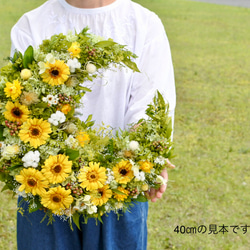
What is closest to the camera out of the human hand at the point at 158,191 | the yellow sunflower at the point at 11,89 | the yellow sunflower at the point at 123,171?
the yellow sunflower at the point at 11,89

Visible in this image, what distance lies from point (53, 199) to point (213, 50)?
909 cm

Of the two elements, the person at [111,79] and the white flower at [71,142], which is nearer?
the white flower at [71,142]

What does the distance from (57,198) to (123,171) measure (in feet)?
0.97

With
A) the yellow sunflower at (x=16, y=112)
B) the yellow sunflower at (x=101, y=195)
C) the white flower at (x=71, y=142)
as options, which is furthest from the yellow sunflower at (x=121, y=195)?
the yellow sunflower at (x=16, y=112)

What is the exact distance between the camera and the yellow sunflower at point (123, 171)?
1.59m

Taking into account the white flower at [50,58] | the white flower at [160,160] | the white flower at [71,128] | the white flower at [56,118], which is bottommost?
the white flower at [160,160]

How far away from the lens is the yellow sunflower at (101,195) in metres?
1.54

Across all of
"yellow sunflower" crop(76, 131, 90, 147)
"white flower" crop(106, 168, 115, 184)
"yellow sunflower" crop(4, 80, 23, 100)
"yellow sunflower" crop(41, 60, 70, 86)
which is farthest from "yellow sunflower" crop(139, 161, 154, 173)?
"yellow sunflower" crop(4, 80, 23, 100)

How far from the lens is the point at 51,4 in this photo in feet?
6.52

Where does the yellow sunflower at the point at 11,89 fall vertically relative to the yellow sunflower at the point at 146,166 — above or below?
above

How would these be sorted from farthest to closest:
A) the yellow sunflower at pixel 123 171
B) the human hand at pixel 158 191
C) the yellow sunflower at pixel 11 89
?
the human hand at pixel 158 191 < the yellow sunflower at pixel 123 171 < the yellow sunflower at pixel 11 89

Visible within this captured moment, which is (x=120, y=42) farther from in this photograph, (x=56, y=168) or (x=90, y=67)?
(x=56, y=168)

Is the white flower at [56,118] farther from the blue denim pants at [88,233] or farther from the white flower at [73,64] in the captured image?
the blue denim pants at [88,233]

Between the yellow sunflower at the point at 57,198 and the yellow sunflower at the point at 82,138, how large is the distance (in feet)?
A: 0.71
